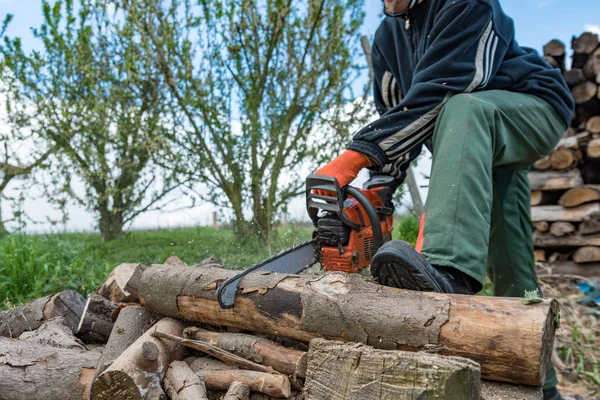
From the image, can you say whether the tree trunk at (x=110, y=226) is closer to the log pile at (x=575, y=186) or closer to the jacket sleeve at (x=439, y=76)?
the log pile at (x=575, y=186)

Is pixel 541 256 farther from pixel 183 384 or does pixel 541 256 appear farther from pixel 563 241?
pixel 183 384

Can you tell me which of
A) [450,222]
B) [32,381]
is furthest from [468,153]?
[32,381]

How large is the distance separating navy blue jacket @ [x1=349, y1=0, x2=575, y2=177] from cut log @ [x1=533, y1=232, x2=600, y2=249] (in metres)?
2.72

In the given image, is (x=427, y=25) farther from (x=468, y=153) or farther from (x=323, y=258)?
(x=323, y=258)

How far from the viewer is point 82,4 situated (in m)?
6.17

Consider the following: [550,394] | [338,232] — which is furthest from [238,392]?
[550,394]

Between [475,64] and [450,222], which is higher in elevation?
[475,64]

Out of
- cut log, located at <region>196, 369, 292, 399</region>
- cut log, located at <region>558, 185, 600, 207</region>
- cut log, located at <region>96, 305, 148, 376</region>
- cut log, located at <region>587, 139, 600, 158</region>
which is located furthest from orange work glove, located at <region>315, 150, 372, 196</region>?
cut log, located at <region>587, 139, 600, 158</region>

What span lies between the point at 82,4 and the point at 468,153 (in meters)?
5.54

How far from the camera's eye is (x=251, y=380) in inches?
73.1

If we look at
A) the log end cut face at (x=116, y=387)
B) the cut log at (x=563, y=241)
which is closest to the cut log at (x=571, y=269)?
the cut log at (x=563, y=241)

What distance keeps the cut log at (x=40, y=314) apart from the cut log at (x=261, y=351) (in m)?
0.96

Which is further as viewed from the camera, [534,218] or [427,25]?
[534,218]

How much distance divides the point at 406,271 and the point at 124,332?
4.07 ft
